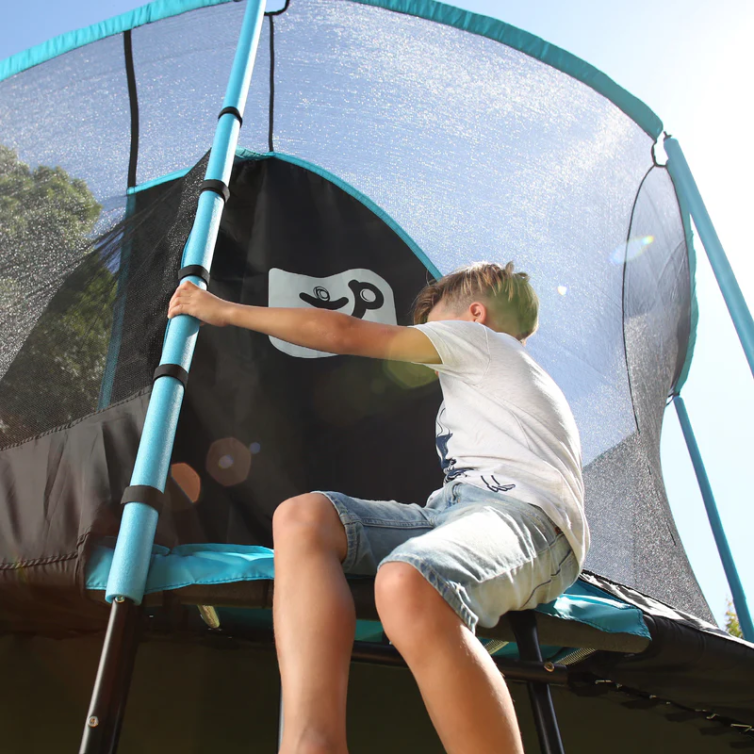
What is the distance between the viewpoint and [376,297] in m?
1.93

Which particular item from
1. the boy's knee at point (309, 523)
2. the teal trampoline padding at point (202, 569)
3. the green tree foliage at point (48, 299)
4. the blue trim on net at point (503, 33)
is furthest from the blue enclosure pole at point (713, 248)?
the green tree foliage at point (48, 299)

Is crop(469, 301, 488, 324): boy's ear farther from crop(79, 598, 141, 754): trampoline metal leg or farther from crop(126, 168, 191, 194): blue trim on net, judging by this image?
crop(126, 168, 191, 194): blue trim on net

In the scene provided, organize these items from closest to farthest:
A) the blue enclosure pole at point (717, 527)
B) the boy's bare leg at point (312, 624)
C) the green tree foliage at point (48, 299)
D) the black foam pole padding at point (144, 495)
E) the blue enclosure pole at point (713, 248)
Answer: the boy's bare leg at point (312, 624)
the black foam pole padding at point (144, 495)
the green tree foliage at point (48, 299)
the blue enclosure pole at point (713, 248)
the blue enclosure pole at point (717, 527)

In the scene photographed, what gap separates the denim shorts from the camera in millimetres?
750

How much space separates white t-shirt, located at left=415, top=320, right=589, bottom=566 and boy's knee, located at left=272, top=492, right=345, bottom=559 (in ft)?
0.79

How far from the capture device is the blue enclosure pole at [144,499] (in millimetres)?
757

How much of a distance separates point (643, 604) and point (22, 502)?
1098mm

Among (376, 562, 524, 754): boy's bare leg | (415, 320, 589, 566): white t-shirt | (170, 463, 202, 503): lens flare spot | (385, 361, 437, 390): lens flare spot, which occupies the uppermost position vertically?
(385, 361, 437, 390): lens flare spot

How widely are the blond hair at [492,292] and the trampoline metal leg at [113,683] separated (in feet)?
2.59

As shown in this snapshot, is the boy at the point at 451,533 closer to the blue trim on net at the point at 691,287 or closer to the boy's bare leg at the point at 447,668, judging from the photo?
the boy's bare leg at the point at 447,668

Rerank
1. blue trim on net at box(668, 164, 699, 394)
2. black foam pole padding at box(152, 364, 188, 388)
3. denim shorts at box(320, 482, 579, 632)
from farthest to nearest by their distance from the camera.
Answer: blue trim on net at box(668, 164, 699, 394), black foam pole padding at box(152, 364, 188, 388), denim shorts at box(320, 482, 579, 632)

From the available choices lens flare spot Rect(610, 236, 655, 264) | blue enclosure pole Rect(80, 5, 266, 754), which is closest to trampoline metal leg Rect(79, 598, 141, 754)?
blue enclosure pole Rect(80, 5, 266, 754)

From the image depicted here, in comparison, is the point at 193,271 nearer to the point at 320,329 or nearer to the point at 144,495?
the point at 320,329

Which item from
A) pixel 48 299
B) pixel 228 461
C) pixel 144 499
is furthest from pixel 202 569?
pixel 48 299
